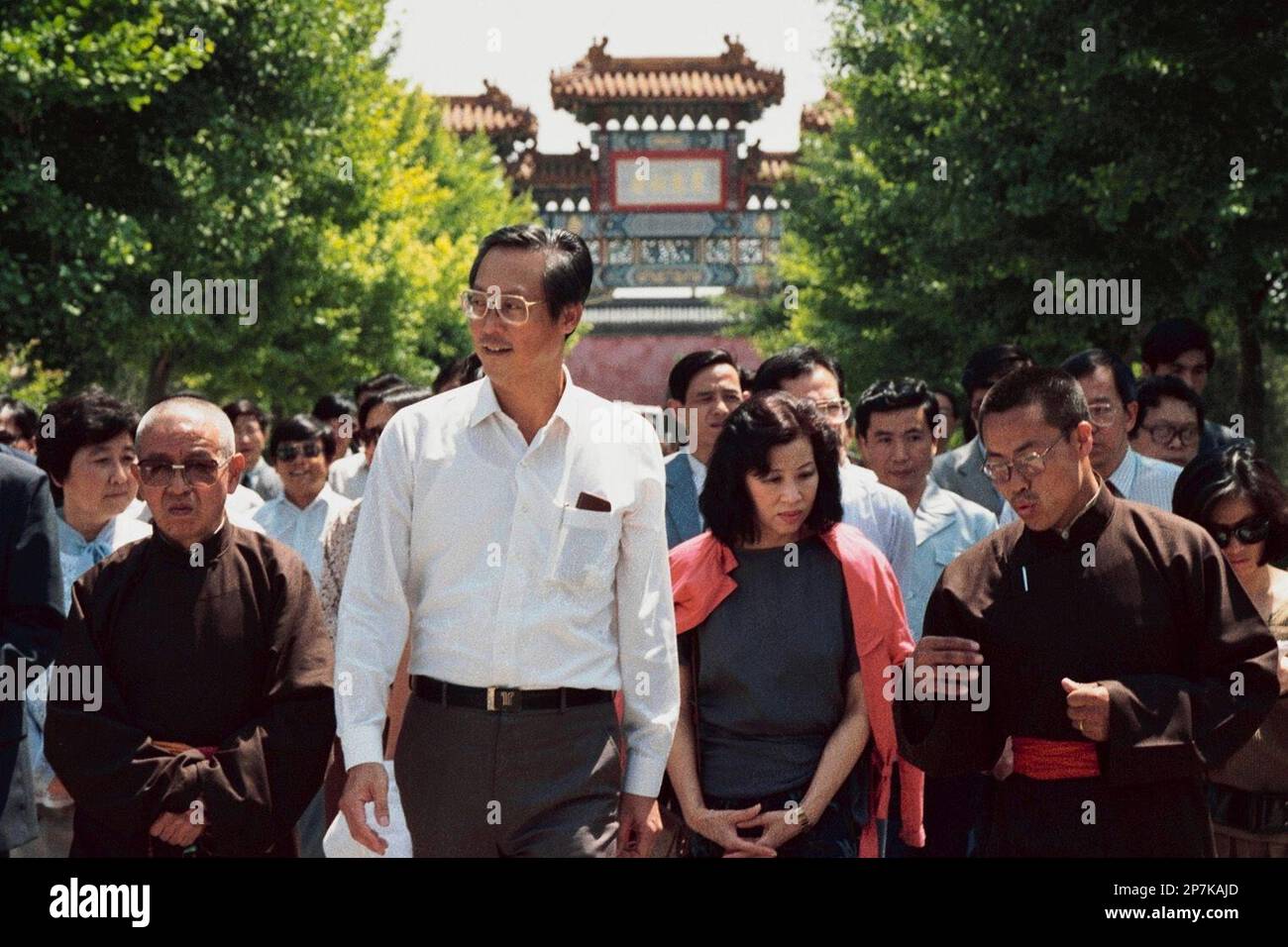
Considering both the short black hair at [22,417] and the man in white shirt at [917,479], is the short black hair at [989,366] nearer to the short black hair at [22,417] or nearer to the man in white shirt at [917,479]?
the man in white shirt at [917,479]

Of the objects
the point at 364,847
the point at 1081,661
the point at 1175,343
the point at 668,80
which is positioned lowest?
the point at 364,847

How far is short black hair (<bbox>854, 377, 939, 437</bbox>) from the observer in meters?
6.23

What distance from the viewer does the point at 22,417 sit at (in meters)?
7.80

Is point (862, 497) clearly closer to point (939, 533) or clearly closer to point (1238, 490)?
point (939, 533)

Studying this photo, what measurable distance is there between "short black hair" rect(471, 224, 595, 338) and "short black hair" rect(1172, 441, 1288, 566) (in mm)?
1871

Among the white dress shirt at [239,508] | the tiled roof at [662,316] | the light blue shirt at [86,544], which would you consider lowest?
the light blue shirt at [86,544]

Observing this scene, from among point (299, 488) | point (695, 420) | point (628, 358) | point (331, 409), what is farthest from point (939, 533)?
point (628, 358)

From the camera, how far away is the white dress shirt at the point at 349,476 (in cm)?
801

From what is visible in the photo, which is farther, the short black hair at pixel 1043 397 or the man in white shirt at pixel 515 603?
the short black hair at pixel 1043 397

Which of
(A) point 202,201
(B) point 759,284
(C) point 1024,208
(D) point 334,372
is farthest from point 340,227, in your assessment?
(B) point 759,284

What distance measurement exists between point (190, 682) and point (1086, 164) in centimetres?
1079

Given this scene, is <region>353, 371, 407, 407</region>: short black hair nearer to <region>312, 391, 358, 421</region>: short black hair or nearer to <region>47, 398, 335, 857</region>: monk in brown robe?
<region>312, 391, 358, 421</region>: short black hair

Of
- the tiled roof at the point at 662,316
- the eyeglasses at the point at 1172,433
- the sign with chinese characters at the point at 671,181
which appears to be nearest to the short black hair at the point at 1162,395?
the eyeglasses at the point at 1172,433

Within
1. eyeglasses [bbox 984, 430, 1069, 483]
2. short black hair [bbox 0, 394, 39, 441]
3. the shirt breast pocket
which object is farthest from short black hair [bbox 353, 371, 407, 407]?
eyeglasses [bbox 984, 430, 1069, 483]
